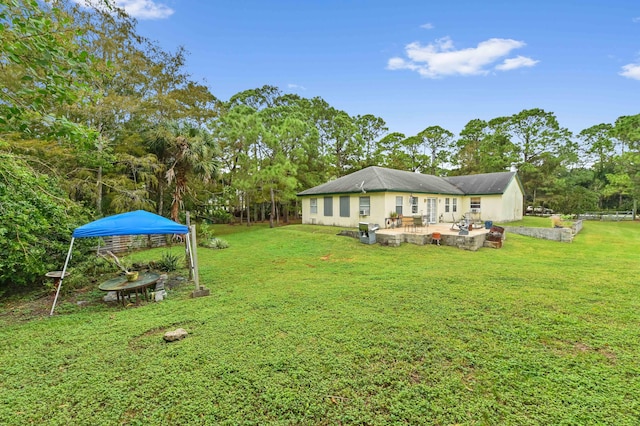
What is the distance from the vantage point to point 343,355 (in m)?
3.33

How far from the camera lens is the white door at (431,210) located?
1833 cm

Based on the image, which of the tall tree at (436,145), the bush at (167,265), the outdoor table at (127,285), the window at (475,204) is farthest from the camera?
the tall tree at (436,145)

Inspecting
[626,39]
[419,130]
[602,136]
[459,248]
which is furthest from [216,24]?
[602,136]

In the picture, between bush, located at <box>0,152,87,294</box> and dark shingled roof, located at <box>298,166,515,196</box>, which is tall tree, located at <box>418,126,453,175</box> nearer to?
dark shingled roof, located at <box>298,166,515,196</box>

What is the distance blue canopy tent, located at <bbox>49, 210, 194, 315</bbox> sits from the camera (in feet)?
18.1

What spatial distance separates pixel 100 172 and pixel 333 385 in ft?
47.0

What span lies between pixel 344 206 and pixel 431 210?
638 centimetres

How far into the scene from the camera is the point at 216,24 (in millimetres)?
13227

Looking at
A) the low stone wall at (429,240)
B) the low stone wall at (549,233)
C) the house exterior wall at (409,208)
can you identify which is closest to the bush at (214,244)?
the low stone wall at (429,240)

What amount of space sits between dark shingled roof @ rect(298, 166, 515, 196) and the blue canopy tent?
1118 centimetres

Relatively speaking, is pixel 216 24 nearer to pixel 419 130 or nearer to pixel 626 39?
pixel 626 39

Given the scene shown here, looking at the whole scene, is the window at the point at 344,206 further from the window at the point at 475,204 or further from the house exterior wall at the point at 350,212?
the window at the point at 475,204

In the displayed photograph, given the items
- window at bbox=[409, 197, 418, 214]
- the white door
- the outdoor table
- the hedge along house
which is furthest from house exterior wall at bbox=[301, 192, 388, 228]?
the outdoor table

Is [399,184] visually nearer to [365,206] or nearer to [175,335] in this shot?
[365,206]
